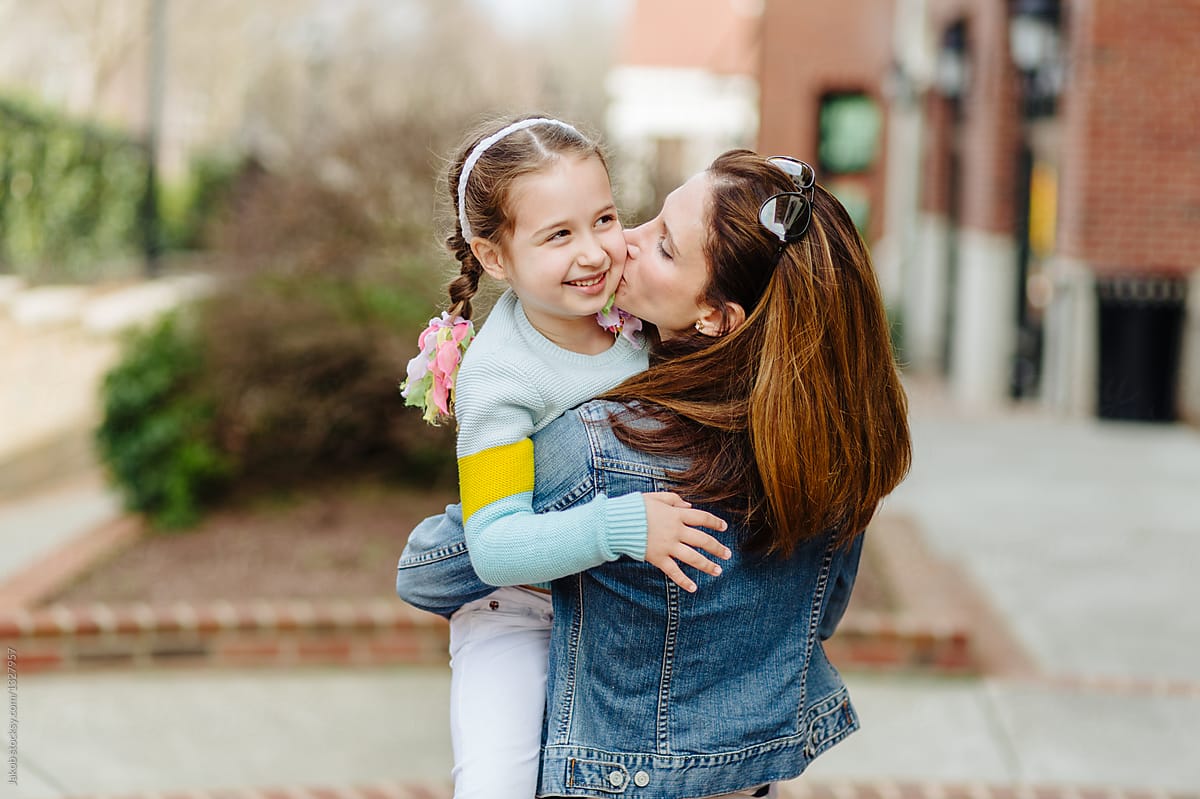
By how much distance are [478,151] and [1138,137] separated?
842cm

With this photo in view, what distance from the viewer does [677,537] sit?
187cm

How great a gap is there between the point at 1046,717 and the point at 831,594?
2850 mm

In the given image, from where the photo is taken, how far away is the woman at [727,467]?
194 centimetres

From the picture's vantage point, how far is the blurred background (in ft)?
16.2

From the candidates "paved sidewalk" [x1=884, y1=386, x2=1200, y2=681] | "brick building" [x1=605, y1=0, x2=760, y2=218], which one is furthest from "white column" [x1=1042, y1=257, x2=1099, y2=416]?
"brick building" [x1=605, y1=0, x2=760, y2=218]

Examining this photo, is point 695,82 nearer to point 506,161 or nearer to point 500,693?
point 506,161

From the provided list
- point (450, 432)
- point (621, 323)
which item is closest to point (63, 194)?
point (450, 432)

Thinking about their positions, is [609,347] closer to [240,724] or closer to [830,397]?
[830,397]

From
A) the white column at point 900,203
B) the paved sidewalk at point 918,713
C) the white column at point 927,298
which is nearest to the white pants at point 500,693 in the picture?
the paved sidewalk at point 918,713

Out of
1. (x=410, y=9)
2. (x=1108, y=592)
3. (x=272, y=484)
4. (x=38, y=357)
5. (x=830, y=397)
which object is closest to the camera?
(x=830, y=397)

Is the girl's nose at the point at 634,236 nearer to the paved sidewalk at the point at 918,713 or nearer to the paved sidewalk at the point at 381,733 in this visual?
the paved sidewalk at the point at 381,733

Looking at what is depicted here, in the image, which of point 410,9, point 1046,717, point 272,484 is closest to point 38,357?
point 272,484

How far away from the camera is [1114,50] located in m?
9.42

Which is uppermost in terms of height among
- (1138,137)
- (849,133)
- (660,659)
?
(849,133)
